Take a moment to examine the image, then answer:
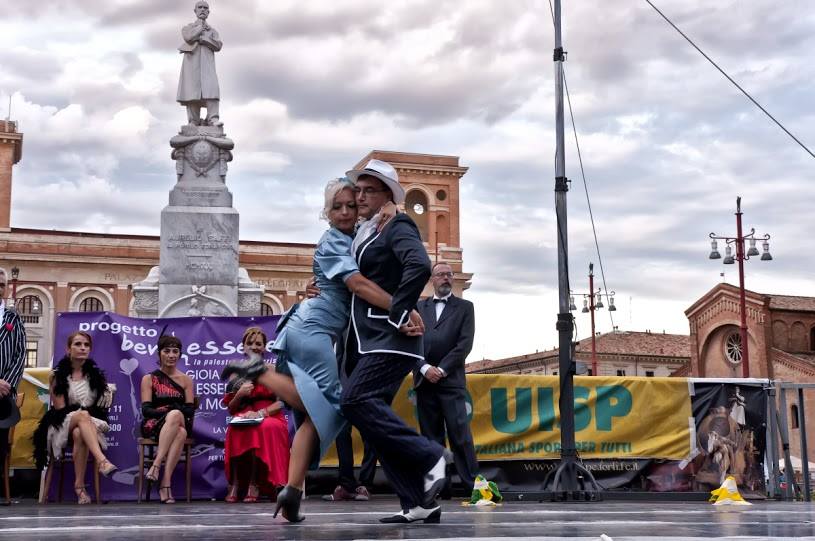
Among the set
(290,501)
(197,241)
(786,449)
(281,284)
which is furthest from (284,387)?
(281,284)

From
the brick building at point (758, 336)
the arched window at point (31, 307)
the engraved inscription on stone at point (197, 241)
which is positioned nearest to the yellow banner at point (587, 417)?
the engraved inscription on stone at point (197, 241)

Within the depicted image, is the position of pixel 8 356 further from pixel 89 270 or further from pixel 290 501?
pixel 89 270

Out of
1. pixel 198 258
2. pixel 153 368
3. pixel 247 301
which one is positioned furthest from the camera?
pixel 247 301

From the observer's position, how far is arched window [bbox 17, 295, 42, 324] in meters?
69.4

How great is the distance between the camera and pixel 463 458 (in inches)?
384

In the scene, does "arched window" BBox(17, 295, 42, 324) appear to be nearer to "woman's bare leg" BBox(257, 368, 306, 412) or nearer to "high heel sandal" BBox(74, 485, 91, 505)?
"high heel sandal" BBox(74, 485, 91, 505)

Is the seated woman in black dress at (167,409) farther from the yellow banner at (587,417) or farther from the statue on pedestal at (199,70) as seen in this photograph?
the statue on pedestal at (199,70)

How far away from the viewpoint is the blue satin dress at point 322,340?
20.8ft

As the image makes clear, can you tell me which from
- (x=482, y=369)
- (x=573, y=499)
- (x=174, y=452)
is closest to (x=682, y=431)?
(x=573, y=499)

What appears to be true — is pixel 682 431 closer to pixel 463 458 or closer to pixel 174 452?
pixel 463 458

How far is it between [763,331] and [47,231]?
1916 inches

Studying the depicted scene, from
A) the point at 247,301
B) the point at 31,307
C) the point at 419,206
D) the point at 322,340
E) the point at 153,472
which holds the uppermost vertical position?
the point at 419,206

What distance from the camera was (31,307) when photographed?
2763 inches

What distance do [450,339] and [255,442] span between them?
2.02 m
